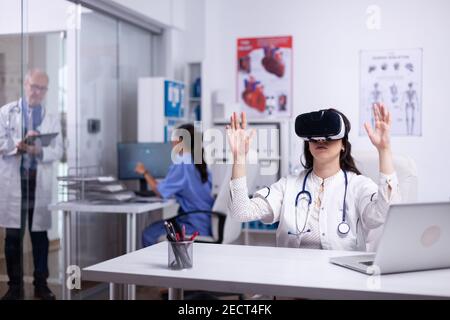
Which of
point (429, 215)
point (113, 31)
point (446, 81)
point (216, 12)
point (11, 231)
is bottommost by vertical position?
point (11, 231)

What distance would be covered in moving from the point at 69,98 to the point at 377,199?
265 centimetres

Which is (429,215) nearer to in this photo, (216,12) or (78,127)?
(78,127)

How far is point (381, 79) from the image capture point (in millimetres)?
5188

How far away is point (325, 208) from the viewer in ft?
7.49

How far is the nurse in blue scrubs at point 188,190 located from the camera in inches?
153

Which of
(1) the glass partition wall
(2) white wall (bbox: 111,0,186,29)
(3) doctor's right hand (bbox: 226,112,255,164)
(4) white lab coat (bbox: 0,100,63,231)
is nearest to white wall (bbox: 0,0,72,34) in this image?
(1) the glass partition wall

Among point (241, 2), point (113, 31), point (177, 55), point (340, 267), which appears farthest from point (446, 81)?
point (340, 267)

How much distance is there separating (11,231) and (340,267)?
2334 mm

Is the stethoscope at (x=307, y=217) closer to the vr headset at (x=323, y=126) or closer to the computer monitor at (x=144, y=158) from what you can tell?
the vr headset at (x=323, y=126)

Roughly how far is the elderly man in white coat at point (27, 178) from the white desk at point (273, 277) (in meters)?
1.75

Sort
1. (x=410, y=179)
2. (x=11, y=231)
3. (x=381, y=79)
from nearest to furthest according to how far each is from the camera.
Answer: (x=410, y=179) < (x=11, y=231) < (x=381, y=79)

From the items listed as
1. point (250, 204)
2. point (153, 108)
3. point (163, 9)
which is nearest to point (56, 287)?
point (153, 108)

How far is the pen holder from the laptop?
19.4 inches

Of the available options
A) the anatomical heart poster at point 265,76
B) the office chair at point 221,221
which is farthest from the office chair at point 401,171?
the anatomical heart poster at point 265,76
